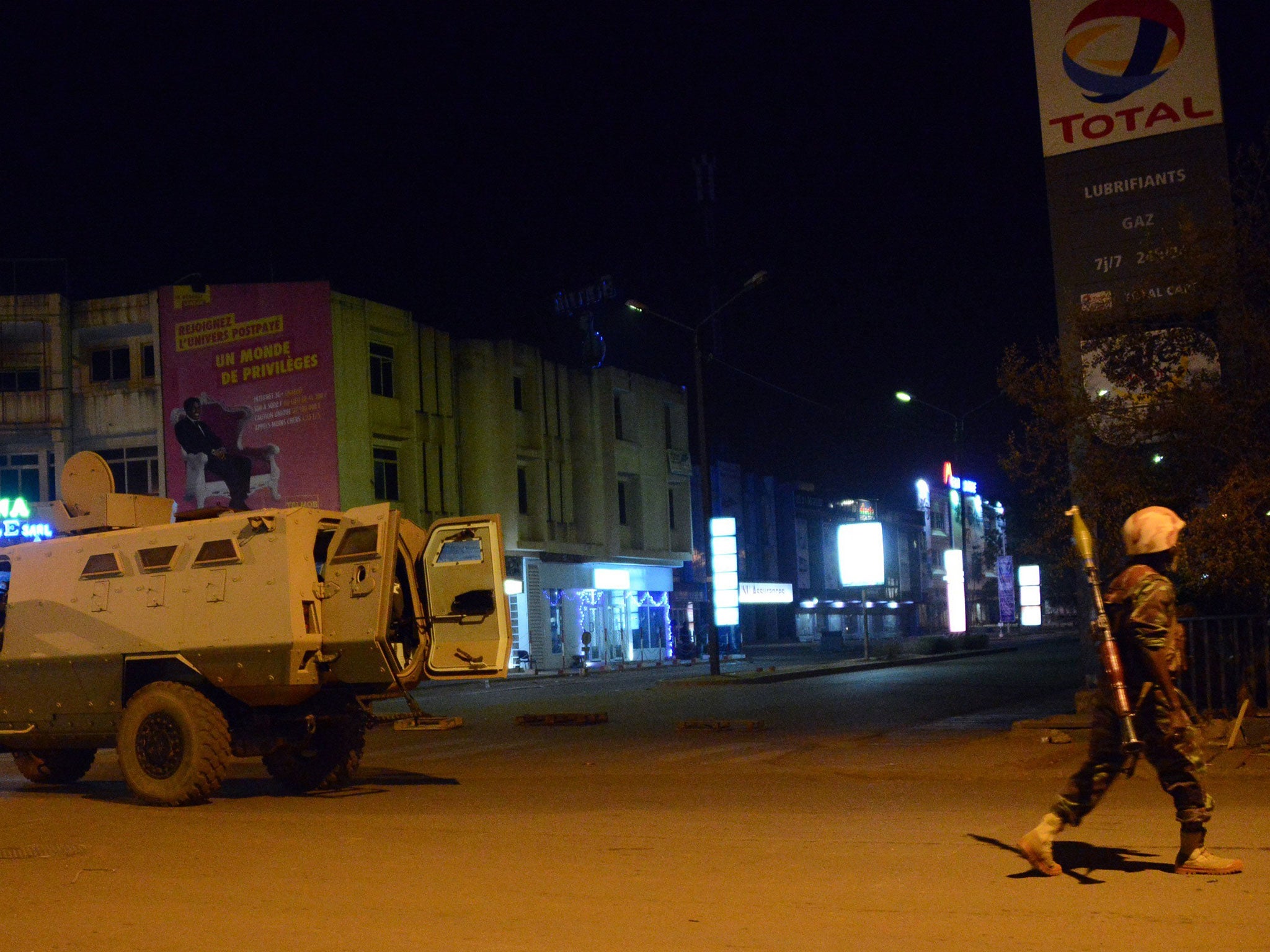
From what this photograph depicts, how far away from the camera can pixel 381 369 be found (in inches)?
1678

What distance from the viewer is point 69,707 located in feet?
39.2

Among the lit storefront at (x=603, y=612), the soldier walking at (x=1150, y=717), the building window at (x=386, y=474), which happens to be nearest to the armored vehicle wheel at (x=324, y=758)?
the soldier walking at (x=1150, y=717)

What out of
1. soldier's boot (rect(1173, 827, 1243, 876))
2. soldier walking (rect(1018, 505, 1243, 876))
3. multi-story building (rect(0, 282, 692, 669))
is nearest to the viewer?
soldier walking (rect(1018, 505, 1243, 876))

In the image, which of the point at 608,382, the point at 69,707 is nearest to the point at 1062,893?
the point at 69,707

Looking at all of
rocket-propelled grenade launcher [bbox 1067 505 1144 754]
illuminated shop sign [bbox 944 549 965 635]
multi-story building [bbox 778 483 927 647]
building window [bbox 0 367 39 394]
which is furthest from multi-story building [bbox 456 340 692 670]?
rocket-propelled grenade launcher [bbox 1067 505 1144 754]

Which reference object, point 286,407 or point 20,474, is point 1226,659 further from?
point 20,474

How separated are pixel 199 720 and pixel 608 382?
42.0 m

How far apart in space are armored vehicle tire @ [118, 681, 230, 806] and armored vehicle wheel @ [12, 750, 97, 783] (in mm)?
2064

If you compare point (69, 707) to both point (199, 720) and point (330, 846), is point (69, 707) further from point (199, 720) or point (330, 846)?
point (330, 846)

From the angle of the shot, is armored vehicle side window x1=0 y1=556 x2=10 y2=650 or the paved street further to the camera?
armored vehicle side window x1=0 y1=556 x2=10 y2=650

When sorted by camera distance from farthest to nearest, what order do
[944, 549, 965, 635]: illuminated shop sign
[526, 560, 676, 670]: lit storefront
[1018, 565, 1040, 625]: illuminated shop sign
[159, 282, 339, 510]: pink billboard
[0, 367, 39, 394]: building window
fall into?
[1018, 565, 1040, 625]: illuminated shop sign < [944, 549, 965, 635]: illuminated shop sign < [526, 560, 676, 670]: lit storefront < [0, 367, 39, 394]: building window < [159, 282, 339, 510]: pink billboard

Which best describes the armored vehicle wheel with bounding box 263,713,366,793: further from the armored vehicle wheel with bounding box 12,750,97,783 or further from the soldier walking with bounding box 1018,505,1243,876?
the soldier walking with bounding box 1018,505,1243,876

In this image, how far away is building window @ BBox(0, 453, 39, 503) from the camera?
41969 mm

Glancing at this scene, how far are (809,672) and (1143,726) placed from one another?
96.1 ft
